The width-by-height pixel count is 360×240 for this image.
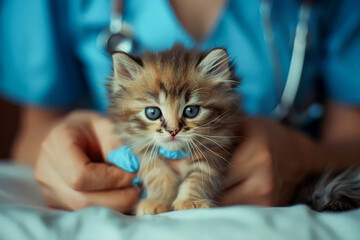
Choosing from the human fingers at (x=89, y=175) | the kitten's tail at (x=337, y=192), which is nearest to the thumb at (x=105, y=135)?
the human fingers at (x=89, y=175)

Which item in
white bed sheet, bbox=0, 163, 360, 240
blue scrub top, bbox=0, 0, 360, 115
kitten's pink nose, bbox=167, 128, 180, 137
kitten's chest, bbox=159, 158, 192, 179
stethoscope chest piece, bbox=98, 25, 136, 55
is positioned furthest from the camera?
blue scrub top, bbox=0, 0, 360, 115

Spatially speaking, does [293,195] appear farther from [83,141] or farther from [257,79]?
[83,141]

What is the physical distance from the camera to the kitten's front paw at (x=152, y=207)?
997mm

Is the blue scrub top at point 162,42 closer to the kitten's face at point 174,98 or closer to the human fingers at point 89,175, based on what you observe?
the kitten's face at point 174,98

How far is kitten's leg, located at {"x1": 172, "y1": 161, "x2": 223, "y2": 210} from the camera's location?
992 mm

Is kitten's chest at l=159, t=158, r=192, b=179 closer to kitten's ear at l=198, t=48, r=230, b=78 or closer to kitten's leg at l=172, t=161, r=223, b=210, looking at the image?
kitten's leg at l=172, t=161, r=223, b=210

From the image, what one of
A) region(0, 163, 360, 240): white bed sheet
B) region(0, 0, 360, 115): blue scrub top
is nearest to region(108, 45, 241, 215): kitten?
region(0, 163, 360, 240): white bed sheet

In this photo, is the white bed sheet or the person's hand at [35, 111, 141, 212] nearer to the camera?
the white bed sheet

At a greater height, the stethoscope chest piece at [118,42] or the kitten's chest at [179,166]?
the stethoscope chest piece at [118,42]

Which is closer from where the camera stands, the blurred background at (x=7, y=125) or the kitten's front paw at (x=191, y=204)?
the kitten's front paw at (x=191, y=204)

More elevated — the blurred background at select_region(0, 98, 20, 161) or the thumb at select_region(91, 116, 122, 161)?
the thumb at select_region(91, 116, 122, 161)

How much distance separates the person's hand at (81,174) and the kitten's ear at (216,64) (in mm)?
386

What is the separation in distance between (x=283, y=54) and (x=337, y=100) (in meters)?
0.41

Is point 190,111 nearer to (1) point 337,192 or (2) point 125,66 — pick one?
(2) point 125,66
